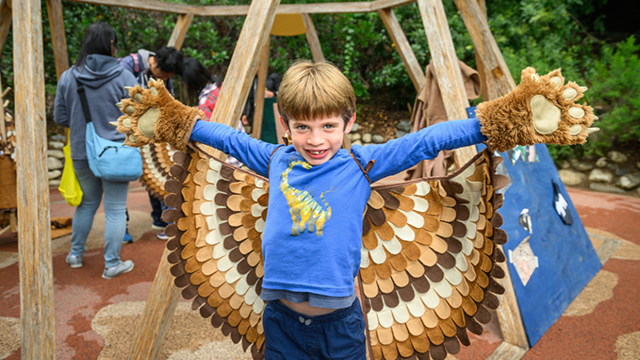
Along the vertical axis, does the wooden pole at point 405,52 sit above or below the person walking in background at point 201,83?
above

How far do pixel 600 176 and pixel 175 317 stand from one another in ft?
22.6

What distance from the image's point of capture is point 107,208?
Answer: 2.61m

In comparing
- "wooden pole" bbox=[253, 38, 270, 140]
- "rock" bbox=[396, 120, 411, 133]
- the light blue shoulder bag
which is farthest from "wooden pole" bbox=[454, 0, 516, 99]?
"rock" bbox=[396, 120, 411, 133]

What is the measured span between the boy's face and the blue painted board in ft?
4.25

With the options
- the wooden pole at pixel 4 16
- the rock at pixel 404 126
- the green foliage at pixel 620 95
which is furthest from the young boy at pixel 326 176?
the rock at pixel 404 126

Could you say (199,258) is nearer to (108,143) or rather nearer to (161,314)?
(161,314)

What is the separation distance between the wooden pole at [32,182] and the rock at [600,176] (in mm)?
7482

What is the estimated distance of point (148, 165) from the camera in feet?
11.2

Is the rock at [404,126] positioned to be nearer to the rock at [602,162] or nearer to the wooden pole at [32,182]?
the rock at [602,162]

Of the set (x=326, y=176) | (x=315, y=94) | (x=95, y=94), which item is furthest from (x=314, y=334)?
(x=95, y=94)

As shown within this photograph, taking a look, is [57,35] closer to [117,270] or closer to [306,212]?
[117,270]

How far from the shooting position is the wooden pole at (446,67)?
2.08m

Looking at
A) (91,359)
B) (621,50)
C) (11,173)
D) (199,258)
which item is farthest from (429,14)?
(621,50)

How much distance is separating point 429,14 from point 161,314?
2.08 m
